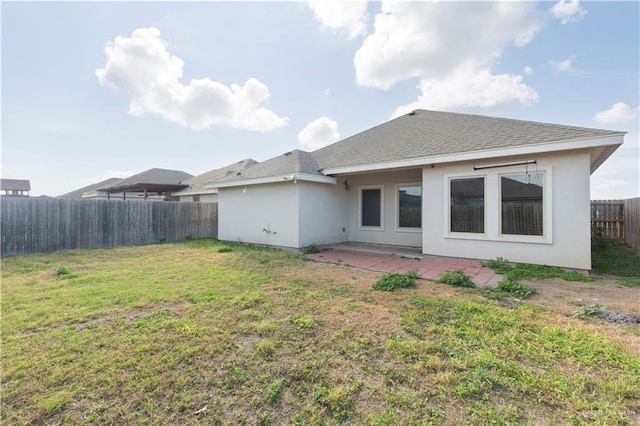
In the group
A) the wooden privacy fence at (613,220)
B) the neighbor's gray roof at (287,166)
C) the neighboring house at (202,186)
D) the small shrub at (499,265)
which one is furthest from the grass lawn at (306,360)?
the neighboring house at (202,186)

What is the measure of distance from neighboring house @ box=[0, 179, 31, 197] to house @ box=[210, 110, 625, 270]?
87.9 feet

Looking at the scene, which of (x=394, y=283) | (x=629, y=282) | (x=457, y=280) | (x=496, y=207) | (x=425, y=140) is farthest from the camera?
(x=425, y=140)

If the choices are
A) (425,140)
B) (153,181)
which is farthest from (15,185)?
(425,140)

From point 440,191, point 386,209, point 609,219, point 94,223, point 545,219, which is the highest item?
point 440,191

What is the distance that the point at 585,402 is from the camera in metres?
1.88

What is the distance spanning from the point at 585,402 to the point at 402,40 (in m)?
9.79

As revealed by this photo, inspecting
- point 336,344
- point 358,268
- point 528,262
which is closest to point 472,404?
point 336,344

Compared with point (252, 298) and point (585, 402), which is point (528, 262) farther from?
point (252, 298)

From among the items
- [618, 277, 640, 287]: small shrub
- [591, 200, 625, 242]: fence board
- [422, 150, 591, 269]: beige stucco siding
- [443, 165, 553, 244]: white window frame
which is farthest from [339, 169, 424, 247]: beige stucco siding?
[591, 200, 625, 242]: fence board

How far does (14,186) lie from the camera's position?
24703 millimetres

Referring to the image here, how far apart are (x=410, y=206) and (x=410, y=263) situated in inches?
113

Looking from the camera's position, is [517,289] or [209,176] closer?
[517,289]

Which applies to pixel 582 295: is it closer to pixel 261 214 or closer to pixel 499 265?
pixel 499 265

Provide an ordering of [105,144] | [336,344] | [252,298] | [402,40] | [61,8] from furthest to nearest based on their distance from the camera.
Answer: [105,144] → [402,40] → [61,8] → [252,298] → [336,344]
